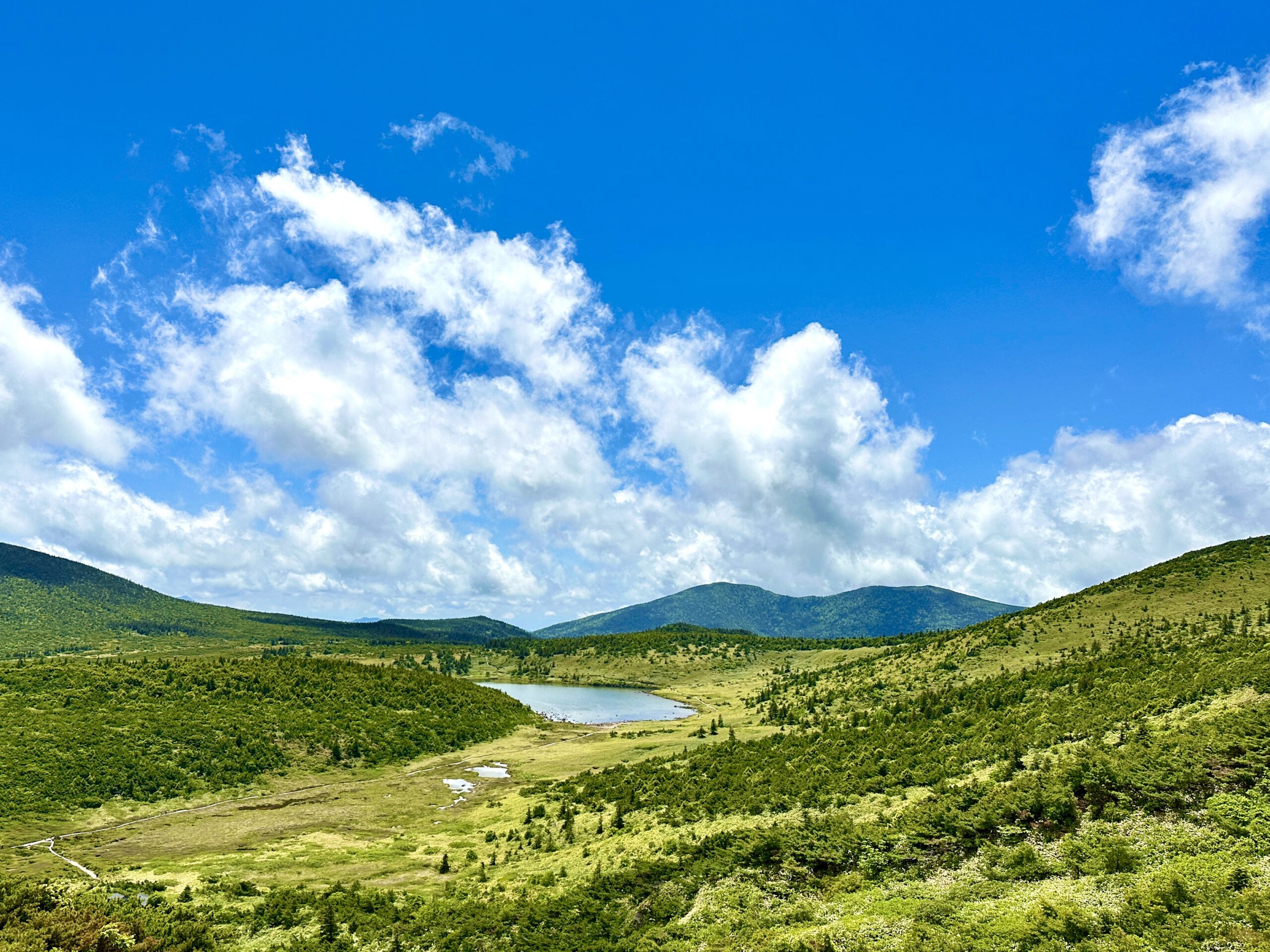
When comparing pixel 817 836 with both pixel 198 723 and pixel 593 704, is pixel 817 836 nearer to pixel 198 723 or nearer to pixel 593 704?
pixel 198 723

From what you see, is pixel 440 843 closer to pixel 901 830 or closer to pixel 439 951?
pixel 439 951

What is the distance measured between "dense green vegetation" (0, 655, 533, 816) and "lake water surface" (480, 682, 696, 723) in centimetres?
973

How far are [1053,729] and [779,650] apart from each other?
4626 inches

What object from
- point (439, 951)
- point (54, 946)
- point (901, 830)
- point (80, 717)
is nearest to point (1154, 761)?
point (901, 830)

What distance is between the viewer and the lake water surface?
76062 millimetres

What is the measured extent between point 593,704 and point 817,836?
75041mm

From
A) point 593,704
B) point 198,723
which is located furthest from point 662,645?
point 198,723

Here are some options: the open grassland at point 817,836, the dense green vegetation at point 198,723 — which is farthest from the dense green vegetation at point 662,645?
the open grassland at point 817,836

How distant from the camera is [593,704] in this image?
9175 centimetres

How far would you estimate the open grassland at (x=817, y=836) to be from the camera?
49.9ft

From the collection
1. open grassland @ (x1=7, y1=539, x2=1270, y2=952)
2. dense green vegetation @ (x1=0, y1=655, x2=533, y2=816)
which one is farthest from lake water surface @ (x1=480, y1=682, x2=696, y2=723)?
open grassland @ (x1=7, y1=539, x2=1270, y2=952)

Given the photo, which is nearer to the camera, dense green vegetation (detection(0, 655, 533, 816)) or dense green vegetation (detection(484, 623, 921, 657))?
dense green vegetation (detection(0, 655, 533, 816))

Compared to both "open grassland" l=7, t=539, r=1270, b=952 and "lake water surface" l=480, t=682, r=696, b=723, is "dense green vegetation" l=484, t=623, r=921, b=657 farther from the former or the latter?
"open grassland" l=7, t=539, r=1270, b=952

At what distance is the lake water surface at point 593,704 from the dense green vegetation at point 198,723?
9.73 metres
